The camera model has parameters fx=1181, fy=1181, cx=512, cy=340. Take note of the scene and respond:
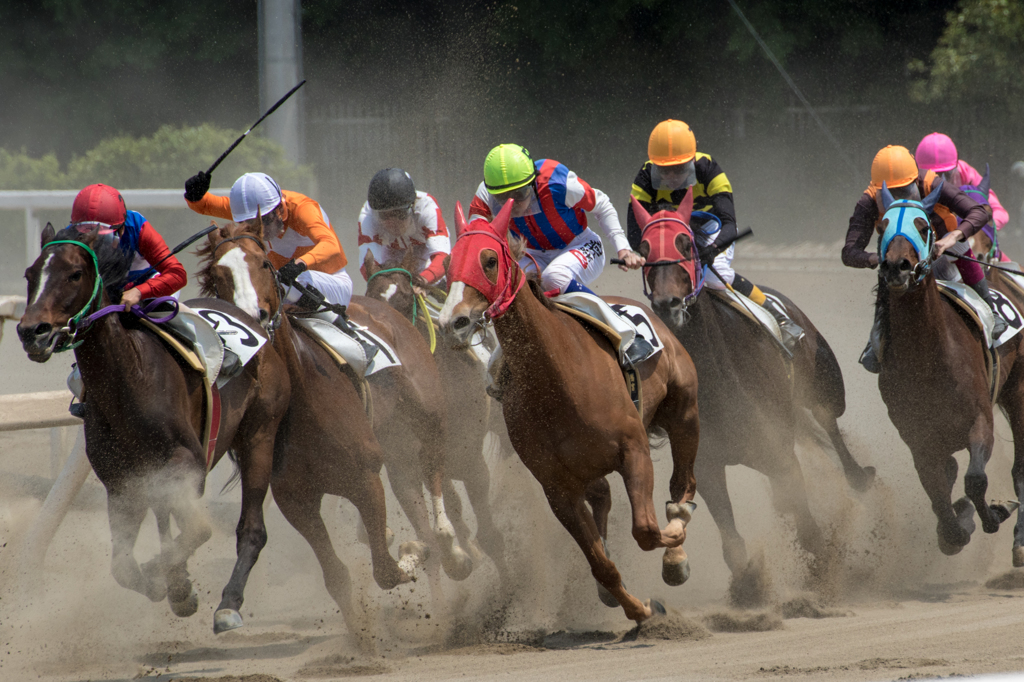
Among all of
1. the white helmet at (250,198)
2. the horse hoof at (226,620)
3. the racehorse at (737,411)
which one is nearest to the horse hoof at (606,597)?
the racehorse at (737,411)

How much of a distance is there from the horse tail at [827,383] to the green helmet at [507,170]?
2413 millimetres

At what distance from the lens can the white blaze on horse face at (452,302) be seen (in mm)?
4242

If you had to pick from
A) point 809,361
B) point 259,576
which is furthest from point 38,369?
point 809,361

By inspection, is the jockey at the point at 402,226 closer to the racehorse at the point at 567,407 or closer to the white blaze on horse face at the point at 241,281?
the white blaze on horse face at the point at 241,281

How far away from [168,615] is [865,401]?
5588 millimetres

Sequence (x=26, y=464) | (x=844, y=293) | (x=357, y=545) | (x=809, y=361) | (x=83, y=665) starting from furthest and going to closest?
(x=844, y=293) → (x=26, y=464) → (x=357, y=545) → (x=809, y=361) → (x=83, y=665)

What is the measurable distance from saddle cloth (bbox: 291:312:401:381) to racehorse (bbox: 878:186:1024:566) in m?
2.55

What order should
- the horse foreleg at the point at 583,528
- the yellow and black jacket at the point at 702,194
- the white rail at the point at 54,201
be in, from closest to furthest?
the horse foreleg at the point at 583,528, the yellow and black jacket at the point at 702,194, the white rail at the point at 54,201

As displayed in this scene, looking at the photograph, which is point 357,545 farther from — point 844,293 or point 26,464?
point 844,293

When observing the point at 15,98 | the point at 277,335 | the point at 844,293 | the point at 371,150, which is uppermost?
the point at 15,98

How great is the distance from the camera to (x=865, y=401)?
361 inches

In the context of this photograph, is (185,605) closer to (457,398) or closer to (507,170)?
(457,398)

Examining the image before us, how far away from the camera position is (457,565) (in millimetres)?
6117

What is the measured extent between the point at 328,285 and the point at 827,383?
3.05 meters
